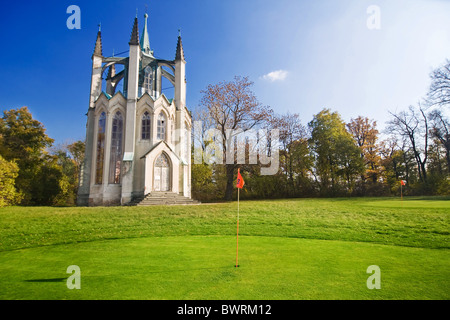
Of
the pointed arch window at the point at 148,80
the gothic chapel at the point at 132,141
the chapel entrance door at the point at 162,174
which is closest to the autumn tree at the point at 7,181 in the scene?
the gothic chapel at the point at 132,141

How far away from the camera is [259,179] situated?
30.3 meters

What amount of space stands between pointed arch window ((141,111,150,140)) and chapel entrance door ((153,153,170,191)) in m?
2.41

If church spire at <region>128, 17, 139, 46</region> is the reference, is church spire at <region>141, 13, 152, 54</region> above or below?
above

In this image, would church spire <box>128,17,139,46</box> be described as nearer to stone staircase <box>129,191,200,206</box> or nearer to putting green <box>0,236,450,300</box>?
stone staircase <box>129,191,200,206</box>

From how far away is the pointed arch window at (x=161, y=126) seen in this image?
2265 centimetres

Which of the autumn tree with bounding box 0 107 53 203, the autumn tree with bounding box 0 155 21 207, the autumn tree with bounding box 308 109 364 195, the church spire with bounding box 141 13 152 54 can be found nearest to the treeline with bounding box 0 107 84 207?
the autumn tree with bounding box 0 107 53 203

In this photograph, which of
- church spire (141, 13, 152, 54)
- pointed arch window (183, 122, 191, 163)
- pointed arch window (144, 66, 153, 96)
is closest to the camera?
pointed arch window (183, 122, 191, 163)

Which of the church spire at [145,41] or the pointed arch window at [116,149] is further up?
the church spire at [145,41]

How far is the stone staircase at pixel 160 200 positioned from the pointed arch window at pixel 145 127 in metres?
5.41

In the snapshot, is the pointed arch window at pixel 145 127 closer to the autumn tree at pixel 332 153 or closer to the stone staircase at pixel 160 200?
the stone staircase at pixel 160 200

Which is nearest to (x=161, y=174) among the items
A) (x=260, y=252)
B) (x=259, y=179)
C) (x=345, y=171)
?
(x=259, y=179)

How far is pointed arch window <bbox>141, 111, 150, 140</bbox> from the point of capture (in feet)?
72.7

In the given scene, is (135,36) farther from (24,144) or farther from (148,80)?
(24,144)

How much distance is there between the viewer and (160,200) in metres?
19.2
